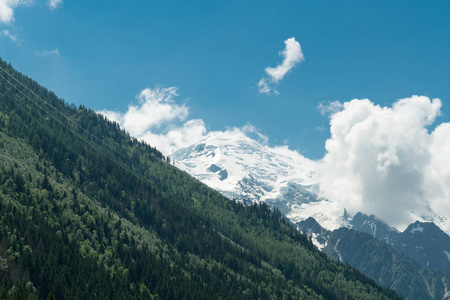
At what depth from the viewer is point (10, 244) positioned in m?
182

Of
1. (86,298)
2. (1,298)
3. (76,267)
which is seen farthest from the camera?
(76,267)

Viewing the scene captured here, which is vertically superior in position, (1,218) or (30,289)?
(1,218)

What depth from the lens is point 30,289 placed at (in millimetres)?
163125

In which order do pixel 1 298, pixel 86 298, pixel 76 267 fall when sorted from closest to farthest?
pixel 1 298, pixel 86 298, pixel 76 267

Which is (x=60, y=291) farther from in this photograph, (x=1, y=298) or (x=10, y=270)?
(x=1, y=298)

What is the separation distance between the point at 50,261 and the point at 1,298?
54.7 m

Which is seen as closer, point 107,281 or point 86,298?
point 86,298

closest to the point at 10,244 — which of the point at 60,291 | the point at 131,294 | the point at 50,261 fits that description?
the point at 50,261

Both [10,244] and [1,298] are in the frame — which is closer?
[1,298]

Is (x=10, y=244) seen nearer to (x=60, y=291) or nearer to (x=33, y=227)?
(x=33, y=227)

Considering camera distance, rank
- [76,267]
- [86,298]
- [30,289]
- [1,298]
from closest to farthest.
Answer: [1,298] → [30,289] → [86,298] → [76,267]

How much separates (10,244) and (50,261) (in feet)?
50.7

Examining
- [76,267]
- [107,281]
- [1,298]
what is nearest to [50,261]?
[76,267]

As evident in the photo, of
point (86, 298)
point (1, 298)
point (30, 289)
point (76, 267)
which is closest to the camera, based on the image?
point (1, 298)
